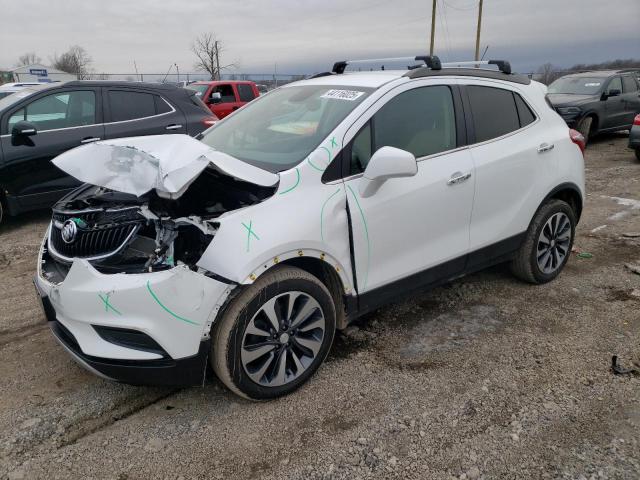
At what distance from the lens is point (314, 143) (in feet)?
9.52

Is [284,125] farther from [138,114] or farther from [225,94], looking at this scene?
[225,94]

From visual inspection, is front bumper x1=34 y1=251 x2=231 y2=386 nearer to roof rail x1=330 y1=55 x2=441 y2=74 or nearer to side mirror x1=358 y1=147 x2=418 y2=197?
side mirror x1=358 y1=147 x2=418 y2=197

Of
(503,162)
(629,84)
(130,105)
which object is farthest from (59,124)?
(629,84)

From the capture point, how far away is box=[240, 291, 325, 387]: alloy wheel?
103 inches

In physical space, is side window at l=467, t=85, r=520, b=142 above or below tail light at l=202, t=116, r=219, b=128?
above

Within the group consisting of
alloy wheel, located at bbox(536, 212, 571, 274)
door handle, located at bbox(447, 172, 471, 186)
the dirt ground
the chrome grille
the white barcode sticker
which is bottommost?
the dirt ground

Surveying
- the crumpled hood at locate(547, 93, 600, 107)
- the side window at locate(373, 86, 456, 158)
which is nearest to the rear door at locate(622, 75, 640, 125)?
the crumpled hood at locate(547, 93, 600, 107)

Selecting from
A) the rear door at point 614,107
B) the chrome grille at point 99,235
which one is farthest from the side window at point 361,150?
the rear door at point 614,107

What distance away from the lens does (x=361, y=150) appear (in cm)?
295

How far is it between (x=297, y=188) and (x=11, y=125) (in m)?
4.89

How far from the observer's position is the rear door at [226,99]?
1371 centimetres

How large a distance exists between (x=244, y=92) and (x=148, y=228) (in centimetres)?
1275

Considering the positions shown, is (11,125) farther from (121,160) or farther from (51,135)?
(121,160)

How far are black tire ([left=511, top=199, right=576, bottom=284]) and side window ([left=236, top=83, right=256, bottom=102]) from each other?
38.2ft
